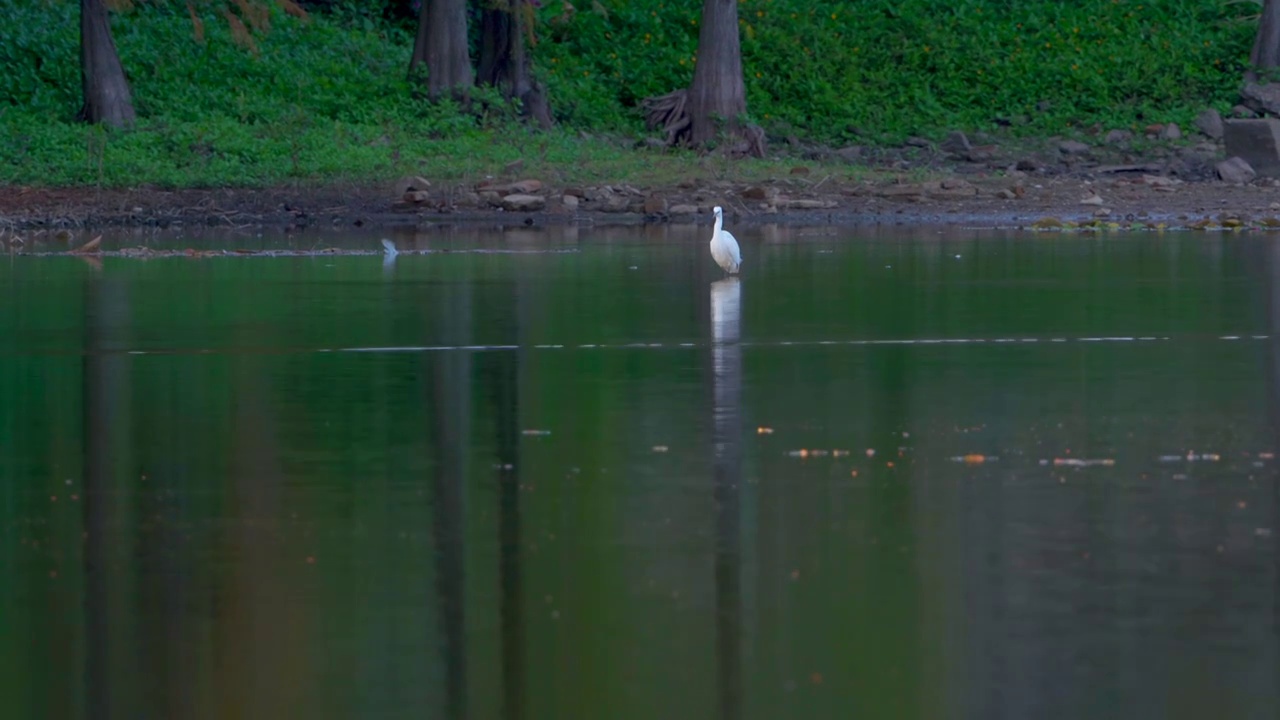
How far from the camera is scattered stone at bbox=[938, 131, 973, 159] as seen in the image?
3144cm

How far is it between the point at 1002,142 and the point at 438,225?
1108 cm

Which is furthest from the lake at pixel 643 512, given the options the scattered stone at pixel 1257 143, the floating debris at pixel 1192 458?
the scattered stone at pixel 1257 143

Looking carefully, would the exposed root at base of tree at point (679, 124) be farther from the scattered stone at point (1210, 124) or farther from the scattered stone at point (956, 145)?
the scattered stone at point (1210, 124)

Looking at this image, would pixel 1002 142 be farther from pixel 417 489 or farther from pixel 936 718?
pixel 936 718

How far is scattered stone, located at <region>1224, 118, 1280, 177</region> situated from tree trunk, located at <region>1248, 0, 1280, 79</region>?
6169 millimetres

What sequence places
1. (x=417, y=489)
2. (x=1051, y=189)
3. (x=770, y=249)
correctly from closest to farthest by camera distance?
(x=417, y=489)
(x=770, y=249)
(x=1051, y=189)

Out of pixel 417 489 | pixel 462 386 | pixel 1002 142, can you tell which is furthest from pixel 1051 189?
pixel 417 489

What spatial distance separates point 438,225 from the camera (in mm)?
25141

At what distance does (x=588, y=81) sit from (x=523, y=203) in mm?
9509

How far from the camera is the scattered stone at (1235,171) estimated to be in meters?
27.8

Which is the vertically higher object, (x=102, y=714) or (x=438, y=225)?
(x=438, y=225)

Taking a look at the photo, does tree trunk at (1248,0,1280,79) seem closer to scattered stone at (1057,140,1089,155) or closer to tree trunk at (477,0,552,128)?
scattered stone at (1057,140,1089,155)

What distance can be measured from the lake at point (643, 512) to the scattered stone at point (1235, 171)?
577 inches

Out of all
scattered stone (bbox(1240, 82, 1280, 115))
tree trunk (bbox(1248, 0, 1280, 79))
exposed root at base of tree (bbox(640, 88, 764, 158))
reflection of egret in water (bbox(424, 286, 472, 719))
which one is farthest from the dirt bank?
reflection of egret in water (bbox(424, 286, 472, 719))
